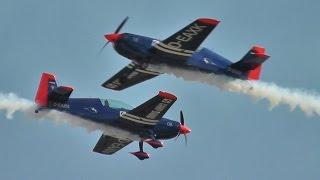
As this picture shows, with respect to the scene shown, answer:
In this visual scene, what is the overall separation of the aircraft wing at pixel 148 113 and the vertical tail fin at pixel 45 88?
4359 mm

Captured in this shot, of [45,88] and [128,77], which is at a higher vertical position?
[45,88]

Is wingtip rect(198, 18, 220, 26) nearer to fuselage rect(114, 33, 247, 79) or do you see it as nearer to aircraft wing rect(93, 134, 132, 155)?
fuselage rect(114, 33, 247, 79)

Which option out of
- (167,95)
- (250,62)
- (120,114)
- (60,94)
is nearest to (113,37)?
(60,94)

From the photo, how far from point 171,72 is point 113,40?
15.0 feet

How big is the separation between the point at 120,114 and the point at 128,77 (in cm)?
556

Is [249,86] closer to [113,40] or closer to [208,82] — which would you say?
[208,82]

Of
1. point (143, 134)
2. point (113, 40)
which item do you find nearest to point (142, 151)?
point (143, 134)

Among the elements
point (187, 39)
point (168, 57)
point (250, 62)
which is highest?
point (187, 39)

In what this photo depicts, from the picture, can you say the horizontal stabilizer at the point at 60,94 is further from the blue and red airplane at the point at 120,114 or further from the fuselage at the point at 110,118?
the fuselage at the point at 110,118

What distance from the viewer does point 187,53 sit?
91688 millimetres

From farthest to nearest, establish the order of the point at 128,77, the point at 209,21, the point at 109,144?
the point at 109,144 → the point at 128,77 → the point at 209,21

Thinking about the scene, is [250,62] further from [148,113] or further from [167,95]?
[148,113]

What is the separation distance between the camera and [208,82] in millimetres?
94812

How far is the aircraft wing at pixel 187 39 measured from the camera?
294 feet
